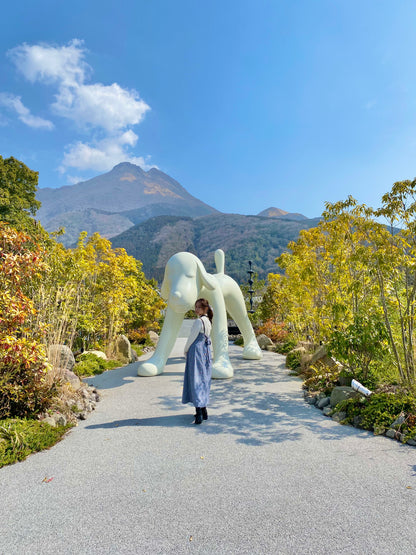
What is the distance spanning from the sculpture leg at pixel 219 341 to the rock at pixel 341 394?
197cm

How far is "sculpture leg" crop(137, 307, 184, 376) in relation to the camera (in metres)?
5.60

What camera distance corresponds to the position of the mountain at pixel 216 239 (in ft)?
234

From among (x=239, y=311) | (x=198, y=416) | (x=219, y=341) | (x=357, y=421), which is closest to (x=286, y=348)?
(x=239, y=311)

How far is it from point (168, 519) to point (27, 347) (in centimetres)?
208

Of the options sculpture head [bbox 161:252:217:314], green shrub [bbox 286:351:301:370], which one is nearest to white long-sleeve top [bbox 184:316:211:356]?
sculpture head [bbox 161:252:217:314]

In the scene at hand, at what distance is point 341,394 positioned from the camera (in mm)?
3955

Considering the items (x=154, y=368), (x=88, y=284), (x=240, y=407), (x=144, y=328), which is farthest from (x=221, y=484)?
(x=144, y=328)

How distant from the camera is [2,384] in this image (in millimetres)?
3104

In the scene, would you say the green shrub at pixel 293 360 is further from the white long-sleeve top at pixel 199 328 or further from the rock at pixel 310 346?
the white long-sleeve top at pixel 199 328

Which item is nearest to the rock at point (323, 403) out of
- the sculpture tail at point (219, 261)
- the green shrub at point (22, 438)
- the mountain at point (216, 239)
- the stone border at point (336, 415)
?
the stone border at point (336, 415)

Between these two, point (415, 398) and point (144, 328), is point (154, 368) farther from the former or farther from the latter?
point (144, 328)

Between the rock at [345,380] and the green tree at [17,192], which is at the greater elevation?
the green tree at [17,192]

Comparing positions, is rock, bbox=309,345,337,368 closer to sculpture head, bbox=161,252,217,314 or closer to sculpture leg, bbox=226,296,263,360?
sculpture leg, bbox=226,296,263,360

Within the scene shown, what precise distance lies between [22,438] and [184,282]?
3.15 metres
